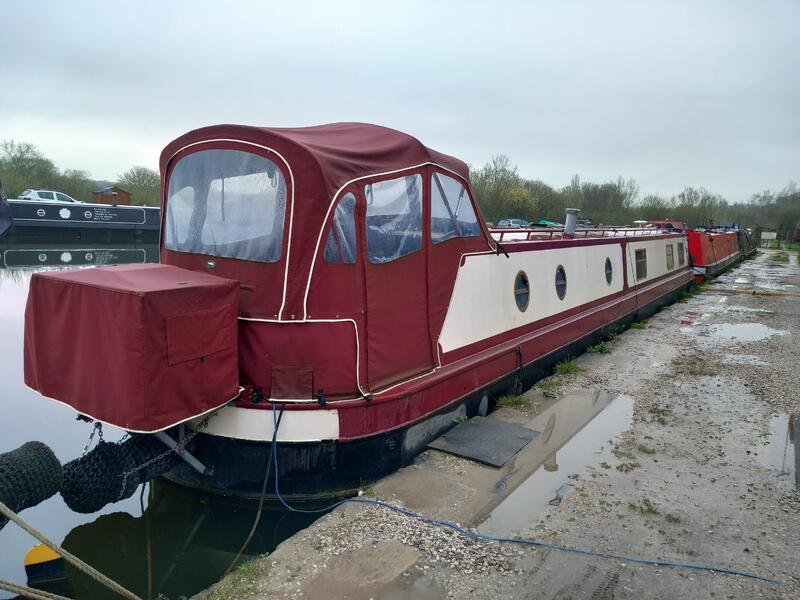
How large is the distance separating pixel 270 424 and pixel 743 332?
34.0ft

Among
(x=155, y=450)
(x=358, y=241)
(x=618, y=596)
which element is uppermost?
(x=358, y=241)

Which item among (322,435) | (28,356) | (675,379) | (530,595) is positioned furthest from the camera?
(675,379)

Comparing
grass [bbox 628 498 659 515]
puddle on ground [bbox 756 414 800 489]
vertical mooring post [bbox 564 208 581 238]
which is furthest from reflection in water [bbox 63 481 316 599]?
vertical mooring post [bbox 564 208 581 238]

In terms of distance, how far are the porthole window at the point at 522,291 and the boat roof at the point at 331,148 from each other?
6.53ft

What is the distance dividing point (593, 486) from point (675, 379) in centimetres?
384

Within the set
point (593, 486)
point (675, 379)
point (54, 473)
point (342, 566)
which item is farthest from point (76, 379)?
point (675, 379)

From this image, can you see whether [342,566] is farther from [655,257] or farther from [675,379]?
[655,257]

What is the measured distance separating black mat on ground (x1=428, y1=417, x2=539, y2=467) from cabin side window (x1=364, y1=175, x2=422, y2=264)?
175 centimetres

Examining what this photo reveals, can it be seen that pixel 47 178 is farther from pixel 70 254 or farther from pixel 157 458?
pixel 157 458

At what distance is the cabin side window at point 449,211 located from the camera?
516 cm

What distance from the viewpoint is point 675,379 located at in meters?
7.71

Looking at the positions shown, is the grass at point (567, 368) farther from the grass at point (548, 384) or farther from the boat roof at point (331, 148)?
the boat roof at point (331, 148)

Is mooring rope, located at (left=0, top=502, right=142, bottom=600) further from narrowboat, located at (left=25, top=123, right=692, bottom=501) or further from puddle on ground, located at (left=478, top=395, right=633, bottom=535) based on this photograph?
puddle on ground, located at (left=478, top=395, right=633, bottom=535)

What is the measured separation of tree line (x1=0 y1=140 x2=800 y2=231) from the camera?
133 ft
